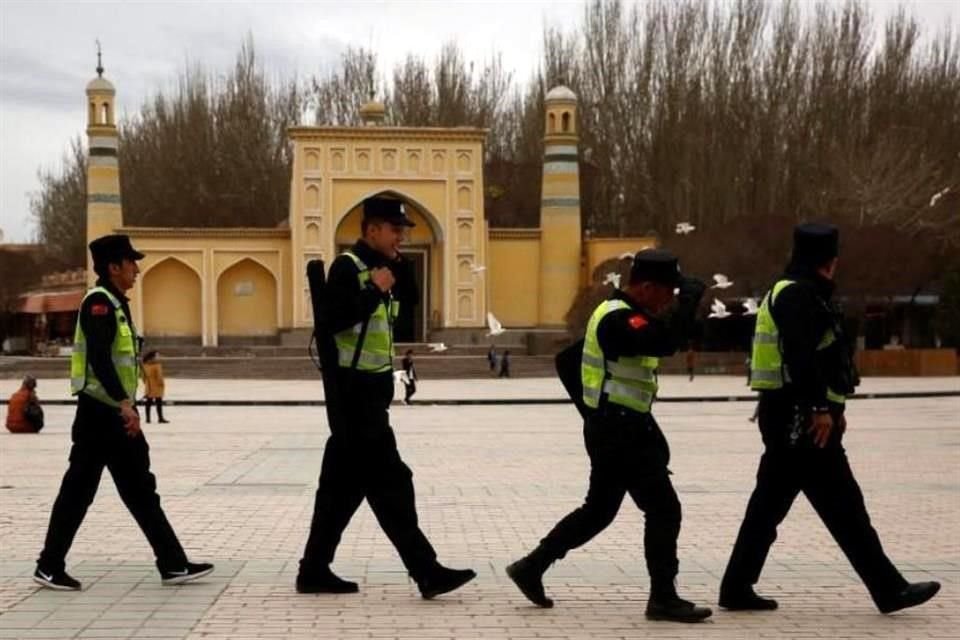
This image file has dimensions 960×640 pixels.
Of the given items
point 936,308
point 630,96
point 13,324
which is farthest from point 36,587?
point 13,324

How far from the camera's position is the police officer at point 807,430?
5.92 meters

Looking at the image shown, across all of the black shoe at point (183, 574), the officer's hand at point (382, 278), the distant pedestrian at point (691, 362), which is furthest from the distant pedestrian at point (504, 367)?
the officer's hand at point (382, 278)

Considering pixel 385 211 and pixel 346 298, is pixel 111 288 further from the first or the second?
pixel 385 211

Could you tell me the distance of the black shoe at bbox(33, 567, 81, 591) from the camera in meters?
6.50

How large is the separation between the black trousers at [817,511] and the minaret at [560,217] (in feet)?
141

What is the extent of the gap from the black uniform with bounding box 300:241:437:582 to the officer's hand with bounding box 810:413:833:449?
6.06 ft

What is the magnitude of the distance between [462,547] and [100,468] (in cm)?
229

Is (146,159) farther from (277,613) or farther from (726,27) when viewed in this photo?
(277,613)

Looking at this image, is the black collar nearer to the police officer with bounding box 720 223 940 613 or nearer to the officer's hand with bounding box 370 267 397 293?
the officer's hand with bounding box 370 267 397 293

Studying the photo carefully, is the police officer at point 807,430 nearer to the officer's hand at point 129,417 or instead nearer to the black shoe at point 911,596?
the black shoe at point 911,596

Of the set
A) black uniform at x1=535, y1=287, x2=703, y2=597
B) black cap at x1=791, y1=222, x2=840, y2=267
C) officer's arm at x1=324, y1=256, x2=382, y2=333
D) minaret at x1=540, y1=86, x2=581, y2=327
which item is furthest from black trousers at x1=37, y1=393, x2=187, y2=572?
minaret at x1=540, y1=86, x2=581, y2=327

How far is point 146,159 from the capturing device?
62094 millimetres

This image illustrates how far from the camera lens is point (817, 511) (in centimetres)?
602

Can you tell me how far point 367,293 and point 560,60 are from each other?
2040 inches
